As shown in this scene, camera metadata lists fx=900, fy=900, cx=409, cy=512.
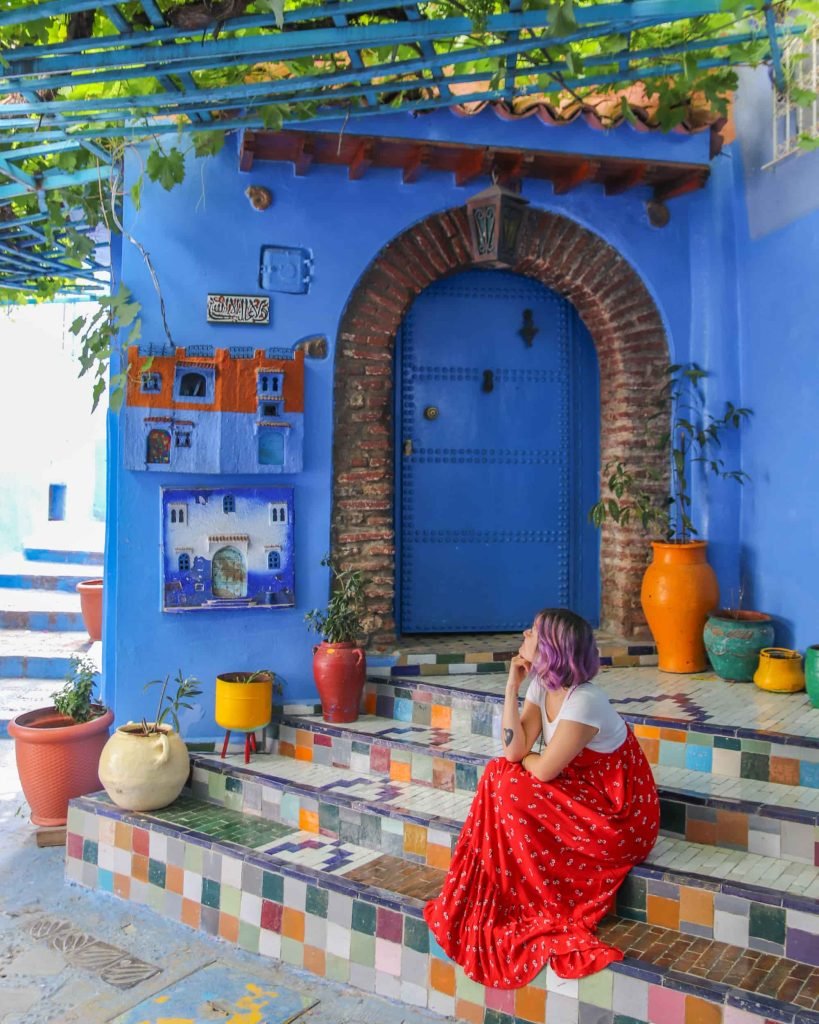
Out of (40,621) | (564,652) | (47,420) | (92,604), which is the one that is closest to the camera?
(564,652)

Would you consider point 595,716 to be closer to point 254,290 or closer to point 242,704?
point 242,704

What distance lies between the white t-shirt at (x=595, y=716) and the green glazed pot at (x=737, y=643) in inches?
76.9

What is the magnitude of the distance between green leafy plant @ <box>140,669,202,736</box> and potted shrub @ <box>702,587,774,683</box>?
2759mm

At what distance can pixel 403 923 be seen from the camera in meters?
3.15

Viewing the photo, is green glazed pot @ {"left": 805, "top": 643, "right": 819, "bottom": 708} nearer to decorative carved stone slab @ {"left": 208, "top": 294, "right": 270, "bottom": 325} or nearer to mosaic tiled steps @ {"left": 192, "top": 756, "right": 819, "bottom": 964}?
mosaic tiled steps @ {"left": 192, "top": 756, "right": 819, "bottom": 964}

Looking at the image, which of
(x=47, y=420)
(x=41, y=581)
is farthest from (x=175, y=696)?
(x=47, y=420)

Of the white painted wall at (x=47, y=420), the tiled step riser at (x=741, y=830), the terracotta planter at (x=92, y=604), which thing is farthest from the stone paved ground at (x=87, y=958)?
the white painted wall at (x=47, y=420)

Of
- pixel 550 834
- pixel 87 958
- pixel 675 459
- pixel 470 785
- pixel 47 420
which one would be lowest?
pixel 87 958

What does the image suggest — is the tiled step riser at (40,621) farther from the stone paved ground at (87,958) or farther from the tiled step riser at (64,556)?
the stone paved ground at (87,958)

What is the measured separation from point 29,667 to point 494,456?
166 inches

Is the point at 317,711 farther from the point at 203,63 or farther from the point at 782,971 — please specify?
the point at 203,63

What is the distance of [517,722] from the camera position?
122 inches

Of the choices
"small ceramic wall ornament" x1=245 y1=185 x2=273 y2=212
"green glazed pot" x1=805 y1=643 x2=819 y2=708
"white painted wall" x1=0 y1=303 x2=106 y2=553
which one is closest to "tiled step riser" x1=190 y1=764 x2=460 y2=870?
"green glazed pot" x1=805 y1=643 x2=819 y2=708

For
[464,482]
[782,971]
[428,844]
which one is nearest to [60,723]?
[428,844]
